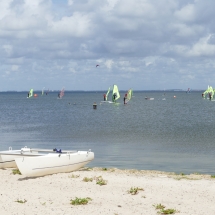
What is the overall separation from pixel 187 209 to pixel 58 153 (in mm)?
8726

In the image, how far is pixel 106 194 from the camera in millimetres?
15703

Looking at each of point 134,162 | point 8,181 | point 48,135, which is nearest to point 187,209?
point 8,181

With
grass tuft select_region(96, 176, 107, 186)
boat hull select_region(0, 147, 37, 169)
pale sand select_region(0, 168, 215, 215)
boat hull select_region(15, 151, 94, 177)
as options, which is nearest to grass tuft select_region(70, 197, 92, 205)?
pale sand select_region(0, 168, 215, 215)

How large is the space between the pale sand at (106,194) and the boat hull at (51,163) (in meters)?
0.32

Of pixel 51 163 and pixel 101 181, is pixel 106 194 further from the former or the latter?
pixel 51 163

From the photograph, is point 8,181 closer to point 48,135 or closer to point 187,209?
point 187,209

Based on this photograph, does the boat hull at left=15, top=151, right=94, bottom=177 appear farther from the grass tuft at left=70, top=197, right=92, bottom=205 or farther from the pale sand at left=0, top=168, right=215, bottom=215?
the grass tuft at left=70, top=197, right=92, bottom=205

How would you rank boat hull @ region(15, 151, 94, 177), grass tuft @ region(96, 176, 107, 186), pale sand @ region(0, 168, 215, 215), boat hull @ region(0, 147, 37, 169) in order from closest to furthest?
pale sand @ region(0, 168, 215, 215) < grass tuft @ region(96, 176, 107, 186) < boat hull @ region(15, 151, 94, 177) < boat hull @ region(0, 147, 37, 169)

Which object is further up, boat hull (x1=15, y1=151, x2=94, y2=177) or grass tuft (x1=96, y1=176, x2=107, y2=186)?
boat hull (x1=15, y1=151, x2=94, y2=177)

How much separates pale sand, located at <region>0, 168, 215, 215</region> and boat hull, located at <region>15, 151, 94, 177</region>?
32cm

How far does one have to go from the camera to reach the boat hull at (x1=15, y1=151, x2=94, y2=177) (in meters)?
18.5

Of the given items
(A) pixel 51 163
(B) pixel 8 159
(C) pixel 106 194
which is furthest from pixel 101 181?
(B) pixel 8 159

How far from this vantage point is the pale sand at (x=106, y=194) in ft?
45.1

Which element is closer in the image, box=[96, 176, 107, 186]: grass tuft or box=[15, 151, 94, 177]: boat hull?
box=[96, 176, 107, 186]: grass tuft
